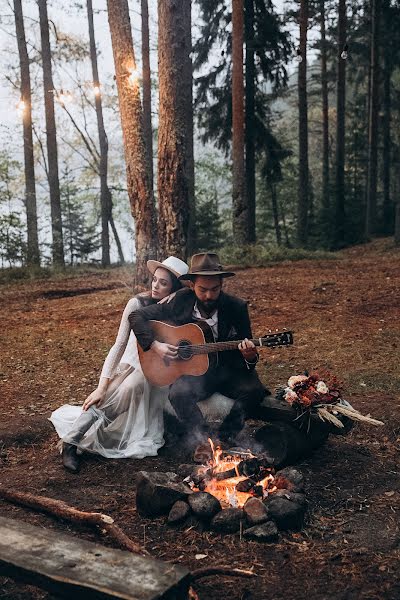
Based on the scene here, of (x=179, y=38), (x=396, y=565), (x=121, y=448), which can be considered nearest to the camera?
(x=396, y=565)

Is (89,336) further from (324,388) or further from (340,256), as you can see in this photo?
(340,256)

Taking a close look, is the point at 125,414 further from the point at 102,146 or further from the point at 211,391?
the point at 102,146

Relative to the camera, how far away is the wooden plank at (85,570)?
2709 mm

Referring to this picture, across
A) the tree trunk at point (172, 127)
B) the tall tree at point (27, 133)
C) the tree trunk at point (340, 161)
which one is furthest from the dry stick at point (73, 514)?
the tree trunk at point (340, 161)

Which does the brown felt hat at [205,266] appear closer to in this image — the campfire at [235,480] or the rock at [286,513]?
the campfire at [235,480]

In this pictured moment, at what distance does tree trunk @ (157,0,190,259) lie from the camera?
9445 millimetres

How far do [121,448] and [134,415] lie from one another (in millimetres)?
323

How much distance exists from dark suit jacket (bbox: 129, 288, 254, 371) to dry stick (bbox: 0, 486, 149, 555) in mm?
1657

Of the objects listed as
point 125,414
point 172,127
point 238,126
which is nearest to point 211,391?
point 125,414

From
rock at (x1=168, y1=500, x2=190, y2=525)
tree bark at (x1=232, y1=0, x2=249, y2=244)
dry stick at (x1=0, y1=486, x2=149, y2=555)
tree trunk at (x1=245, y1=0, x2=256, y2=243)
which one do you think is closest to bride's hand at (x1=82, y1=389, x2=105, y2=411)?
dry stick at (x1=0, y1=486, x2=149, y2=555)

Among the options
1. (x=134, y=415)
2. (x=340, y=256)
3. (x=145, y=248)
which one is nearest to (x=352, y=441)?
(x=134, y=415)

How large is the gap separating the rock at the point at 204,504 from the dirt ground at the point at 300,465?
0.15 m

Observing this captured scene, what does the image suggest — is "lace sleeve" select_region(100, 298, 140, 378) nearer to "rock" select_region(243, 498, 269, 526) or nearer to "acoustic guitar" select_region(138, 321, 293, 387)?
"acoustic guitar" select_region(138, 321, 293, 387)

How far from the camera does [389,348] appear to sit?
327 inches
